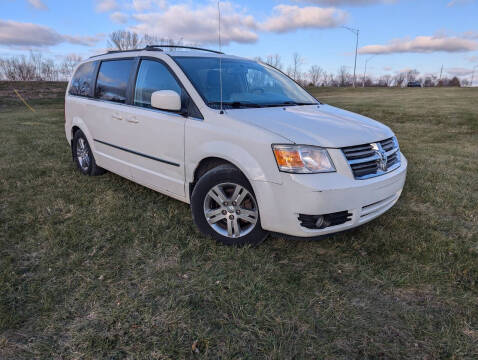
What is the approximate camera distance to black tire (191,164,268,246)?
9.52ft

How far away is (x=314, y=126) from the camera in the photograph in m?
2.90

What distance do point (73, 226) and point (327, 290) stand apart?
2538mm

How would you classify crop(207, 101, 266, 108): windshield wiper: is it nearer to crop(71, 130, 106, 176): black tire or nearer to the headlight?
the headlight

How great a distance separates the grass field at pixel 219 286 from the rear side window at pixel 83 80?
5.19 ft

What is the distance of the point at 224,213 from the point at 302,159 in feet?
2.90

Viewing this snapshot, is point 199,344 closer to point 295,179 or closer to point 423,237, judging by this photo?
point 295,179

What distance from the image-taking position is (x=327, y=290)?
253 cm

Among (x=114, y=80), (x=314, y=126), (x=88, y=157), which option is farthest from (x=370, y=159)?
(x=88, y=157)

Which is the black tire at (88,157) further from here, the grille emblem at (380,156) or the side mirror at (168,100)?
the grille emblem at (380,156)

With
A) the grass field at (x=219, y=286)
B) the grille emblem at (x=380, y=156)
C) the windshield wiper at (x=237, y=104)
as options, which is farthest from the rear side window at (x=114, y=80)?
the grille emblem at (x=380, y=156)

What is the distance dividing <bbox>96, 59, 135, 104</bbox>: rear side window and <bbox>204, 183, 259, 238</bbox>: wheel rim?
1.82 m

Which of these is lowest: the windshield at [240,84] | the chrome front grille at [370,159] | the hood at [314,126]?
the chrome front grille at [370,159]

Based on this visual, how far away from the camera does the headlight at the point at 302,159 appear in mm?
2611

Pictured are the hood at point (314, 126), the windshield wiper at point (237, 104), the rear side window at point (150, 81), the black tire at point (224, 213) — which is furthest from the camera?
the rear side window at point (150, 81)
